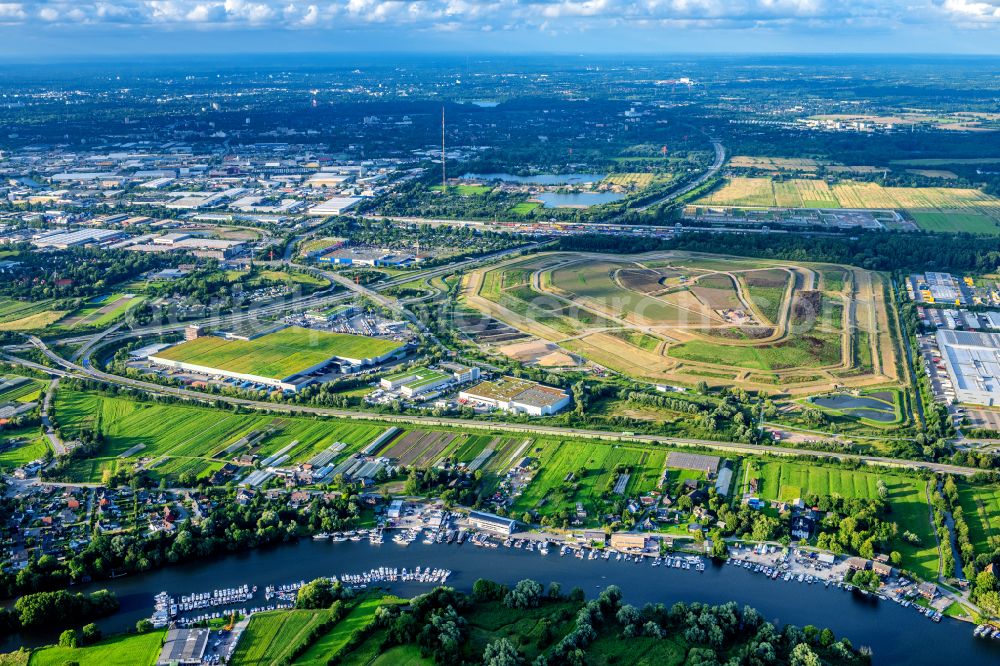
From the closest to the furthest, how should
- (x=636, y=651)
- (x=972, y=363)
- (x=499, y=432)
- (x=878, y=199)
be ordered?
1. (x=636, y=651)
2. (x=499, y=432)
3. (x=972, y=363)
4. (x=878, y=199)

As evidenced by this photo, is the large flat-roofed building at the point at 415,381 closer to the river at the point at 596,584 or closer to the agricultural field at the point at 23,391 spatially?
the river at the point at 596,584

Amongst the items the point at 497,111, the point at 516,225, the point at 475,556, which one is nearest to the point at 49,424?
the point at 475,556

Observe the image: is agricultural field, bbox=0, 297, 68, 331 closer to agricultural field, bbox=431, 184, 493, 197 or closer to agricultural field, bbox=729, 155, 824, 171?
agricultural field, bbox=431, 184, 493, 197

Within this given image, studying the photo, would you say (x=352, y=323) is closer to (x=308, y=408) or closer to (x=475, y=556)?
(x=308, y=408)

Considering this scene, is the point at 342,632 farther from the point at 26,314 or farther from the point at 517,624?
the point at 26,314

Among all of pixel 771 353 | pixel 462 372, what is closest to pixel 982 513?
pixel 771 353

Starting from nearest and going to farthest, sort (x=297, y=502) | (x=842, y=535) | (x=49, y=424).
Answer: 1. (x=842, y=535)
2. (x=297, y=502)
3. (x=49, y=424)

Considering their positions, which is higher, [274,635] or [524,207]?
[524,207]
